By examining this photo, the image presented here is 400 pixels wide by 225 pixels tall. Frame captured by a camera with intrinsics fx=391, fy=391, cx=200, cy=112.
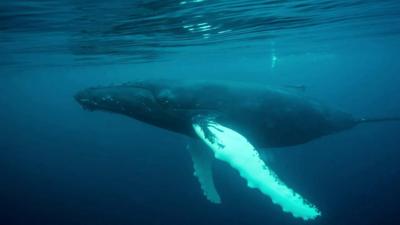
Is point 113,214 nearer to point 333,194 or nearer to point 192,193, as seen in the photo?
point 192,193

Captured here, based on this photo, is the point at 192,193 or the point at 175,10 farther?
the point at 192,193

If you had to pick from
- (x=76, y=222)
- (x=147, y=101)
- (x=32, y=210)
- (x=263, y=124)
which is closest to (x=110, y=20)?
(x=147, y=101)

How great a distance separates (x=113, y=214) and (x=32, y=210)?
627 cm

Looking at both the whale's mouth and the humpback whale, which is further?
the whale's mouth

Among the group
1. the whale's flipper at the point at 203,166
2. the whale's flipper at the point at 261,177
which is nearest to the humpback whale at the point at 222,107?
the whale's flipper at the point at 261,177

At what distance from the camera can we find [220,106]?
7941 millimetres

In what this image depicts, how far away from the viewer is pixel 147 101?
8.21 metres

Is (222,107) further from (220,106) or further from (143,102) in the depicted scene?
(143,102)

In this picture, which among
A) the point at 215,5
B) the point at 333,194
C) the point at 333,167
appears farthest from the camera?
the point at 333,167

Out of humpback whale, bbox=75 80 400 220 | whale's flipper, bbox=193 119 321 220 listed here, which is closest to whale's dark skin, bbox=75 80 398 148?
humpback whale, bbox=75 80 400 220

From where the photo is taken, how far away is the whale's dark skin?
7.99 metres

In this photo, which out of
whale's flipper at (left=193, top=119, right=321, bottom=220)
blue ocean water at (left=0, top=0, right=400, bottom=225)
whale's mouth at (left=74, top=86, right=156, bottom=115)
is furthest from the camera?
blue ocean water at (left=0, top=0, right=400, bottom=225)

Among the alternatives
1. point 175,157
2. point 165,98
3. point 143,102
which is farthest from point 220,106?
point 175,157

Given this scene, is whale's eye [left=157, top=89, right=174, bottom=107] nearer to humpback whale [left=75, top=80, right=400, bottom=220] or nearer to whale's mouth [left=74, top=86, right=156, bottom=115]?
humpback whale [left=75, top=80, right=400, bottom=220]
